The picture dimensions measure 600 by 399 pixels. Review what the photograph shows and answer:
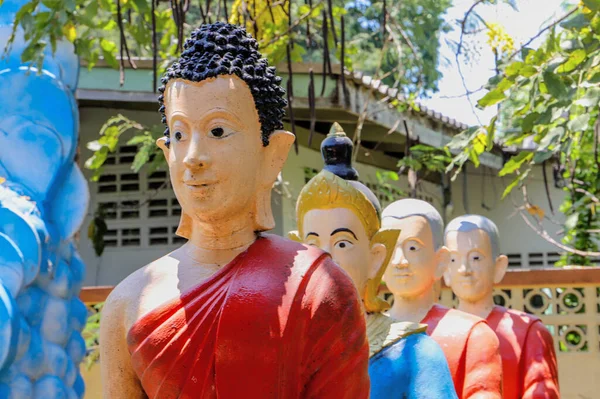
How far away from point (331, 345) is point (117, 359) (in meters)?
0.53

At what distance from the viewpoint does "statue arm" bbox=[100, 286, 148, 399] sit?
2.51 meters

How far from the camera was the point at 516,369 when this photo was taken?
471 centimetres

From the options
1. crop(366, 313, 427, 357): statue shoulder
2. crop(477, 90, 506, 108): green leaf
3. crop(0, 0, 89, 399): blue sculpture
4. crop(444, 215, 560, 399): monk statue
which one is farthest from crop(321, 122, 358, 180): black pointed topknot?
crop(0, 0, 89, 399): blue sculpture

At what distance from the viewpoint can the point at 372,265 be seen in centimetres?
350

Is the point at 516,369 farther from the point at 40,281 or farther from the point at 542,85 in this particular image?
the point at 40,281

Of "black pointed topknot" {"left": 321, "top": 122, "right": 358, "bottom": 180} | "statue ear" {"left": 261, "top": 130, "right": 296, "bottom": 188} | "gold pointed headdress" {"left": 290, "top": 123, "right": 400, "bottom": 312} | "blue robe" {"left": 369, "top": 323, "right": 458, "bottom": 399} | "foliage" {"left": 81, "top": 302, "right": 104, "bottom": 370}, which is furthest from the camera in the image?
"foliage" {"left": 81, "top": 302, "right": 104, "bottom": 370}

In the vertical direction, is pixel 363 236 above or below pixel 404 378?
above

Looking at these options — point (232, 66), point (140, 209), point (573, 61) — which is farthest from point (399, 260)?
point (140, 209)

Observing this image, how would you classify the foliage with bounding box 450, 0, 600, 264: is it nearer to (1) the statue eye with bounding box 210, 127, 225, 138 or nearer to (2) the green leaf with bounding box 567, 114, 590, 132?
(2) the green leaf with bounding box 567, 114, 590, 132

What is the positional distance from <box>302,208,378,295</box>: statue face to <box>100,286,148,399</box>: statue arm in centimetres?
101

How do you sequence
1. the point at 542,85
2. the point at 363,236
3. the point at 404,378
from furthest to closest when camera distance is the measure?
the point at 542,85, the point at 363,236, the point at 404,378

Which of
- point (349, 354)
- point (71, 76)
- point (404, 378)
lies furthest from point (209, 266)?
point (71, 76)

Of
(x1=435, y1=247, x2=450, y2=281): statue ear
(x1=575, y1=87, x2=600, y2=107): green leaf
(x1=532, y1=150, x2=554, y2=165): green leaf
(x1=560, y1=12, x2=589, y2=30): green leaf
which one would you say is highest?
(x1=560, y1=12, x2=589, y2=30): green leaf

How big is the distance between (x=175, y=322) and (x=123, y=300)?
179 mm
